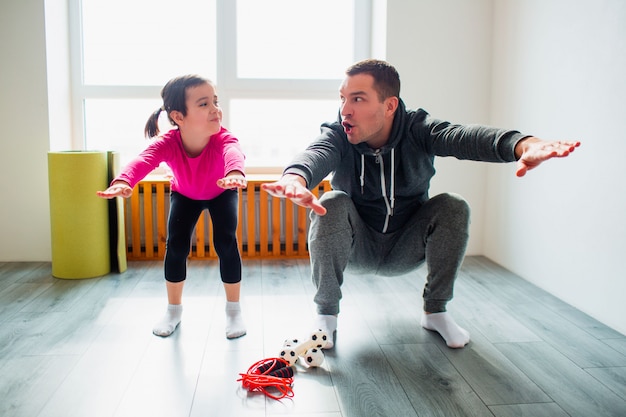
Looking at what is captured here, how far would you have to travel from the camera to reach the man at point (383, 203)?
1859mm

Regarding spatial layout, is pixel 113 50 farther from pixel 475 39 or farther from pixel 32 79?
pixel 475 39

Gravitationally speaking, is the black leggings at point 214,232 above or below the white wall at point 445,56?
below

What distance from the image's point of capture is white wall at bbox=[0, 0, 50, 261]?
2.99 metres

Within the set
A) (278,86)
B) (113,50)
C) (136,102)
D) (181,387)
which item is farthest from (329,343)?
(113,50)

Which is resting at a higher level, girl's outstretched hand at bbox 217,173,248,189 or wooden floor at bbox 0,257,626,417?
girl's outstretched hand at bbox 217,173,248,189

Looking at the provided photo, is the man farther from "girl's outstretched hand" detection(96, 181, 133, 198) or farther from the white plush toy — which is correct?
"girl's outstretched hand" detection(96, 181, 133, 198)

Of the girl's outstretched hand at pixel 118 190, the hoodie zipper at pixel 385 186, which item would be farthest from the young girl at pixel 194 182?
the hoodie zipper at pixel 385 186

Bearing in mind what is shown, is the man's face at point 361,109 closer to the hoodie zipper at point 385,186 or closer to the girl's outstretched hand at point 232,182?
the hoodie zipper at point 385,186

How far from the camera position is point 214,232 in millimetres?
2084

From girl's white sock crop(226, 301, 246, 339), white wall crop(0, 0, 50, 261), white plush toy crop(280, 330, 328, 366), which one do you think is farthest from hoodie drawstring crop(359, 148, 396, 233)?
white wall crop(0, 0, 50, 261)

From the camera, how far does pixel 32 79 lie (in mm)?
3018

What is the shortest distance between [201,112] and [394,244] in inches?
34.5

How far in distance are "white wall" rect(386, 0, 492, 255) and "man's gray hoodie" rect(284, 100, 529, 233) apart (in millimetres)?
1290

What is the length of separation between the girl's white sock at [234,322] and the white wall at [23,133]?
1573 millimetres
